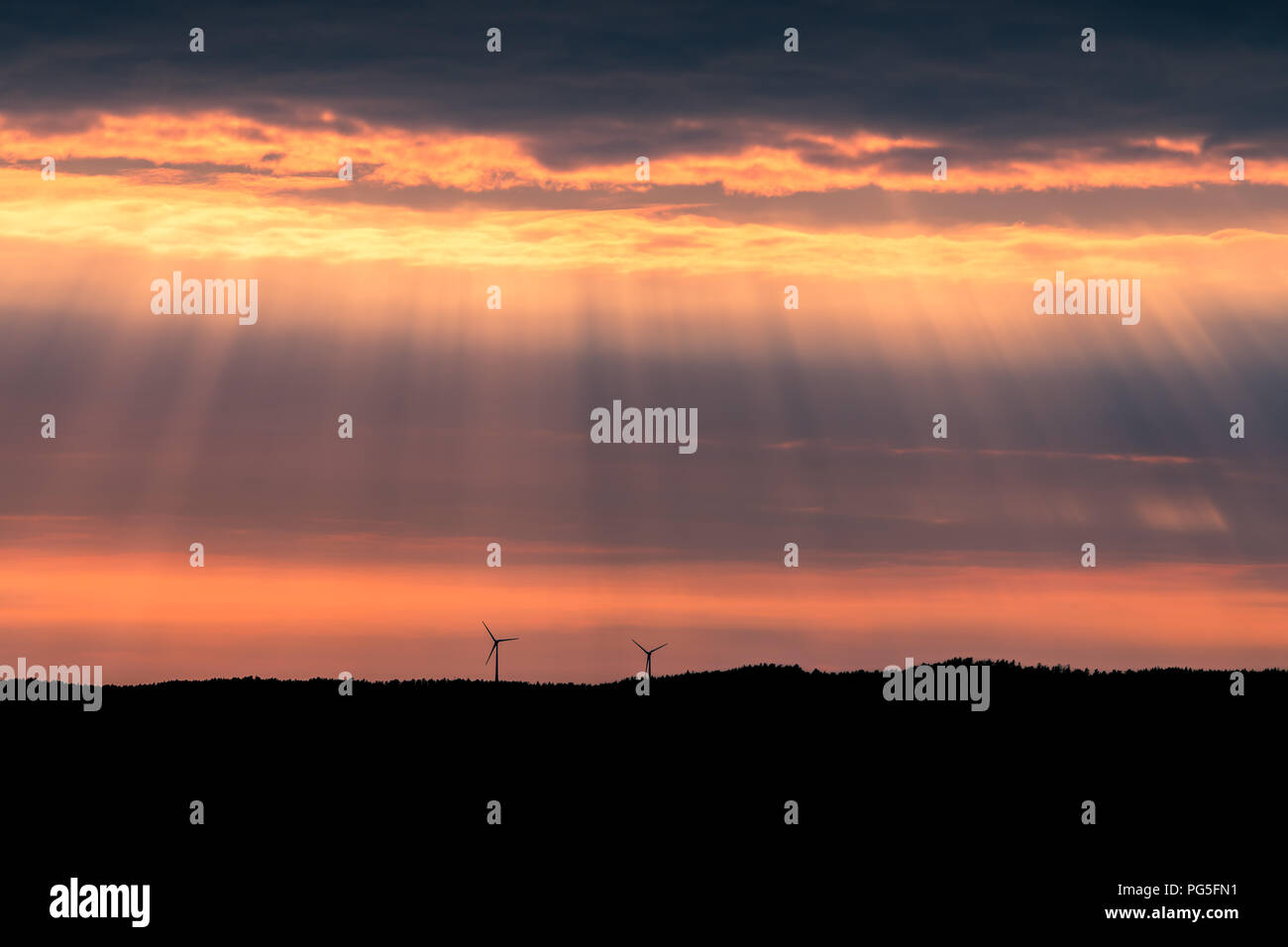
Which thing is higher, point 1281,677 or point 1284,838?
point 1281,677

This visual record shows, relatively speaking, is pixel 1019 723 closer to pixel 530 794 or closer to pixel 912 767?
pixel 912 767

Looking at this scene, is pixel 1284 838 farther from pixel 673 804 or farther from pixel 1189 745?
pixel 673 804
